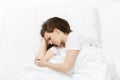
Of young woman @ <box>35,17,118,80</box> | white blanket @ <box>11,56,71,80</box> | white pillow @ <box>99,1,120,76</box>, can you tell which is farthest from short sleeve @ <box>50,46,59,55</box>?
white pillow @ <box>99,1,120,76</box>

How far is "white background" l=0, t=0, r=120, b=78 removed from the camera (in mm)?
1905

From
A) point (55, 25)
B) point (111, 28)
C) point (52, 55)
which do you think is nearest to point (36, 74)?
point (52, 55)

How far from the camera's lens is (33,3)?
229 cm

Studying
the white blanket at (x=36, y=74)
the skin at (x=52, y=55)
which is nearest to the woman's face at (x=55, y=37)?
the skin at (x=52, y=55)

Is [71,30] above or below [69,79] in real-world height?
above

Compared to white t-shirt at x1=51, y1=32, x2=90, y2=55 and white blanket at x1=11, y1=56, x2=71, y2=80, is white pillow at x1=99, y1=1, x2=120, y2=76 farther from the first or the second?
white blanket at x1=11, y1=56, x2=71, y2=80

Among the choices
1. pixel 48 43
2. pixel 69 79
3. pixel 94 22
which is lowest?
pixel 69 79

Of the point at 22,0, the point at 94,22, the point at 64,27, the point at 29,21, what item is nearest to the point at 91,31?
the point at 94,22

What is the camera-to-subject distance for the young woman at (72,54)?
1.70 m

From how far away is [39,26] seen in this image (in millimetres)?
1999

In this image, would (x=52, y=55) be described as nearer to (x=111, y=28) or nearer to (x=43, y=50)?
(x=43, y=50)

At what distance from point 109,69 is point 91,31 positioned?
341 millimetres

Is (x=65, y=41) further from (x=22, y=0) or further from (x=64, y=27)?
(x=22, y=0)

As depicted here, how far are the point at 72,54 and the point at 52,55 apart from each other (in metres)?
0.17
